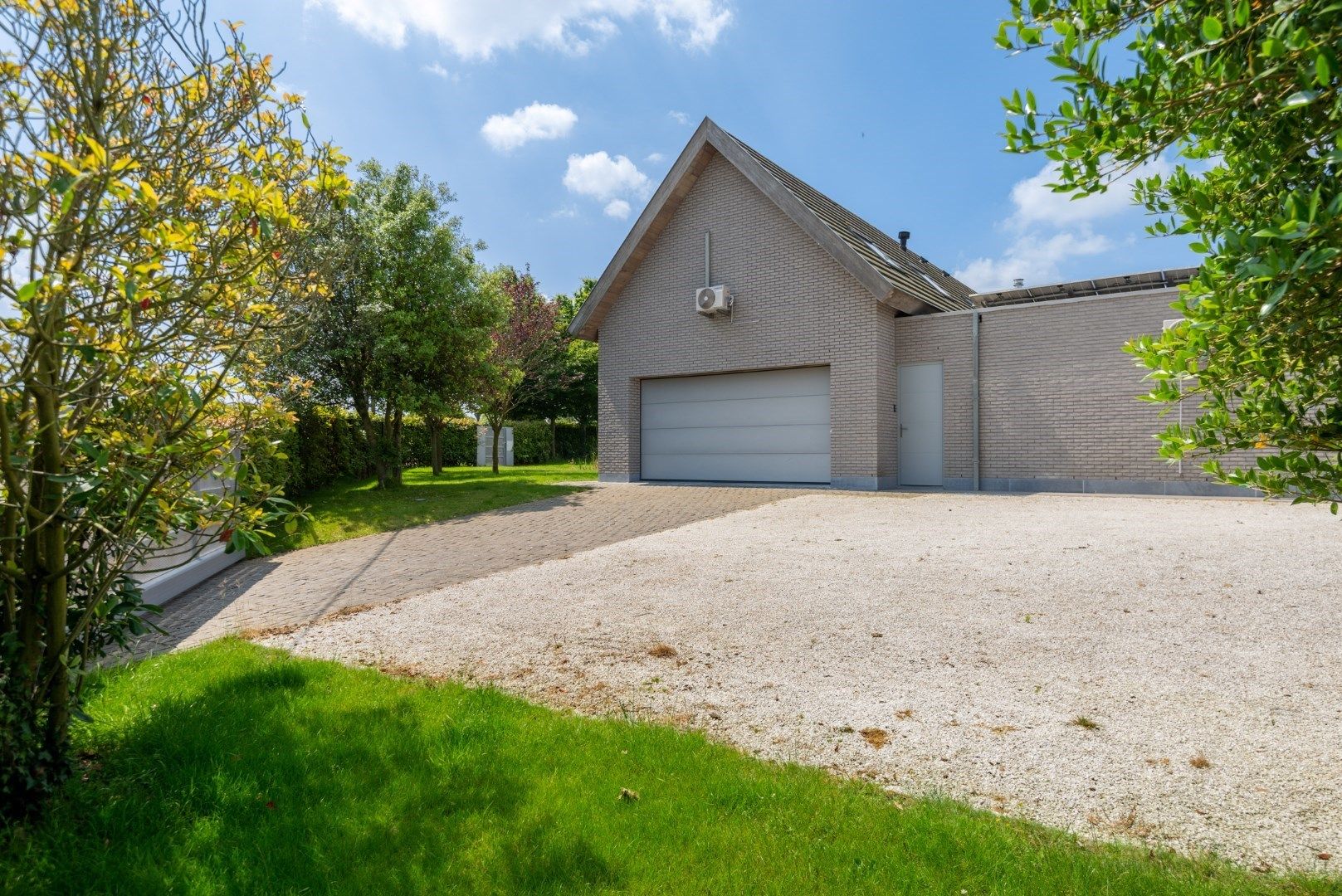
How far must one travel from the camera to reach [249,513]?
2979 mm

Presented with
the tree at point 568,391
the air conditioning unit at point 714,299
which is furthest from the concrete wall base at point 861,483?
the tree at point 568,391

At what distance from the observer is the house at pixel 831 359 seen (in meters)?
12.4

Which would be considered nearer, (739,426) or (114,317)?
(114,317)

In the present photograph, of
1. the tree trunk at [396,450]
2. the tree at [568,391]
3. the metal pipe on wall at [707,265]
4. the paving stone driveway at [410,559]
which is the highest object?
the metal pipe on wall at [707,265]

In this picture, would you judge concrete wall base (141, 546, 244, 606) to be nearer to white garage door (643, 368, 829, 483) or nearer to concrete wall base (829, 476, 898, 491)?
white garage door (643, 368, 829, 483)

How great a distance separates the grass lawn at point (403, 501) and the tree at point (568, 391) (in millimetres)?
11315

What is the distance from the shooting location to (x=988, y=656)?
435 centimetres

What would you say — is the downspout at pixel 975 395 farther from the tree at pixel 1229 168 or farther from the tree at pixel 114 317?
the tree at pixel 114 317

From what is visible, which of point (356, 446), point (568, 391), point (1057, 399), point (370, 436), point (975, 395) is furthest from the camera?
point (568, 391)

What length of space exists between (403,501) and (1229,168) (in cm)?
1303

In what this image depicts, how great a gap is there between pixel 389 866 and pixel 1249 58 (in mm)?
3286

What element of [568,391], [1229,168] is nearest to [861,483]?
[1229,168]

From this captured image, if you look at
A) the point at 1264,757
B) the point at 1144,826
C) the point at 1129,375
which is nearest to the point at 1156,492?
the point at 1129,375

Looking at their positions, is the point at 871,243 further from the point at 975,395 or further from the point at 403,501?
the point at 403,501
